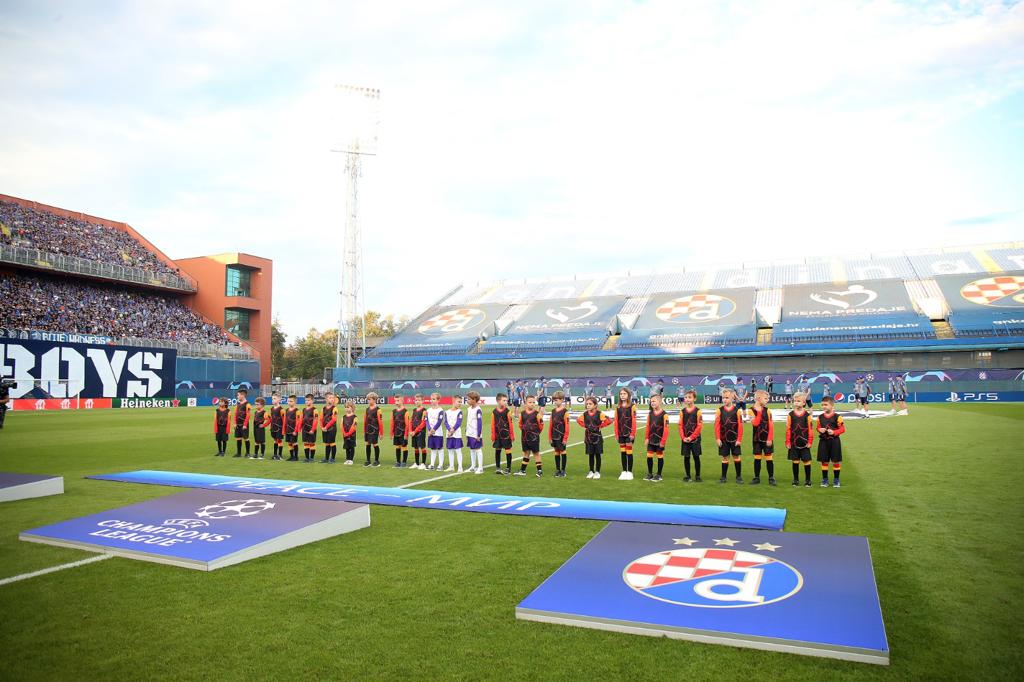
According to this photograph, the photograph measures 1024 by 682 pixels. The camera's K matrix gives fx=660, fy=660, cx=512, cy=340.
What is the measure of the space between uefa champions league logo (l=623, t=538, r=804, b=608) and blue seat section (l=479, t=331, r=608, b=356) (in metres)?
49.9

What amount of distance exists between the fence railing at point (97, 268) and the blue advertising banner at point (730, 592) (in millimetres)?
50794

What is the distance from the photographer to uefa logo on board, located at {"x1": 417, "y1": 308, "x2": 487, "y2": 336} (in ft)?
213

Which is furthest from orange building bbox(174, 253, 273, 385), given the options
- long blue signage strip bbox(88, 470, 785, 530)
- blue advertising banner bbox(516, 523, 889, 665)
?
blue advertising banner bbox(516, 523, 889, 665)

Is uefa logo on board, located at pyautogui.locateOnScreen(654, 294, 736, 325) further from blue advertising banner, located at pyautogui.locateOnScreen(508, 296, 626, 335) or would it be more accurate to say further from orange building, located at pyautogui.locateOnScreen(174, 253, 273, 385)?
orange building, located at pyautogui.locateOnScreen(174, 253, 273, 385)

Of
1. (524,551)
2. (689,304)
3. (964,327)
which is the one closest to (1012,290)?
(964,327)

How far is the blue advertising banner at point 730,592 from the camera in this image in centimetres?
451

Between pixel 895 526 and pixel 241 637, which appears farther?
pixel 895 526

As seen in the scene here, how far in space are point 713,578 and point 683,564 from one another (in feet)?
1.27

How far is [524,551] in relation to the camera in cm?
700

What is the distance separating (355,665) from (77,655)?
1941 millimetres

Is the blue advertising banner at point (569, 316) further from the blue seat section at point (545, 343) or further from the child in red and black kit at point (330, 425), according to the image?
the child in red and black kit at point (330, 425)

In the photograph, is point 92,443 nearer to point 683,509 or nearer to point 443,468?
point 443,468

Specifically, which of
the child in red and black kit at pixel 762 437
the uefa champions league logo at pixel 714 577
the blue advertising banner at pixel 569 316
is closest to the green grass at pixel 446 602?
the uefa champions league logo at pixel 714 577

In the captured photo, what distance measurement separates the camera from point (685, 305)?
59.7 m
